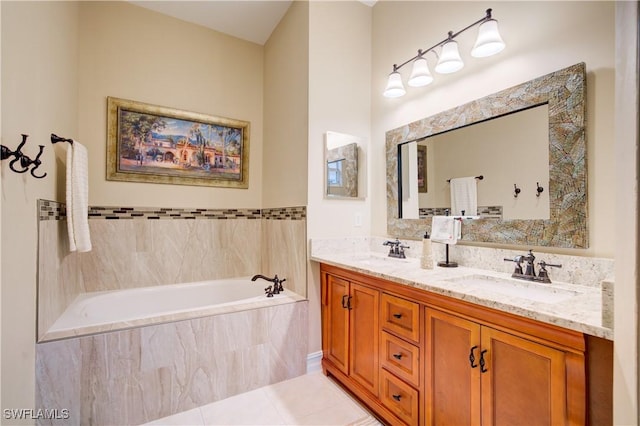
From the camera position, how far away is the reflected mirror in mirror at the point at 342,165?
92.6 inches

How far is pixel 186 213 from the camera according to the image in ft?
9.04

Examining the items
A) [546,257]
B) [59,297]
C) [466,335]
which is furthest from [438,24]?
[59,297]

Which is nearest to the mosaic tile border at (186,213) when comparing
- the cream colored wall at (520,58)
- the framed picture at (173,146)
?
the framed picture at (173,146)

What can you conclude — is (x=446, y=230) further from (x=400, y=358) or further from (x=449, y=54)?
(x=449, y=54)

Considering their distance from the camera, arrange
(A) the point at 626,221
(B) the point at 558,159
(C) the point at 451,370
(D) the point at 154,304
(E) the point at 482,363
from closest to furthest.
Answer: (A) the point at 626,221 → (E) the point at 482,363 → (C) the point at 451,370 → (B) the point at 558,159 → (D) the point at 154,304

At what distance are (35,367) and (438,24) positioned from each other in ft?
10.2

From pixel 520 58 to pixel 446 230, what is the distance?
1.02m

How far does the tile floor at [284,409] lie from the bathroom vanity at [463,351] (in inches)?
4.4

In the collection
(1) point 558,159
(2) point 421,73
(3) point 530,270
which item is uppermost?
(2) point 421,73

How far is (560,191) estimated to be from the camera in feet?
4.58

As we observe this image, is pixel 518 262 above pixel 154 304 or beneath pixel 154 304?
above

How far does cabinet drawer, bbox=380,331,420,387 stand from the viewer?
1.43 metres

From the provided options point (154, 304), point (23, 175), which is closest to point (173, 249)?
point (154, 304)

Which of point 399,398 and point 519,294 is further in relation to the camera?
point 399,398
